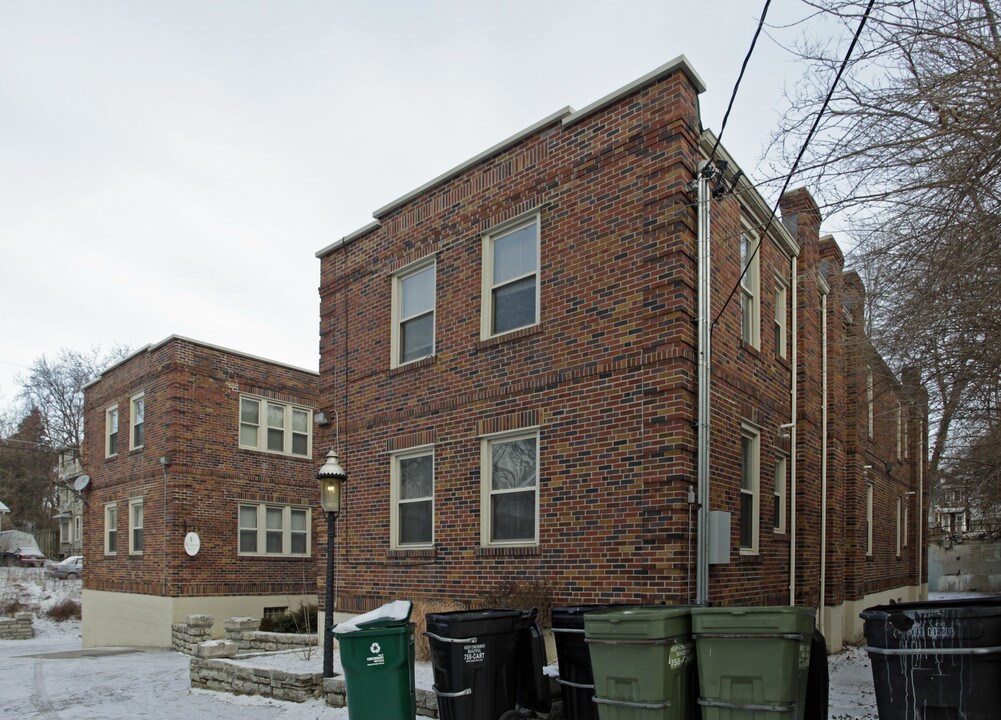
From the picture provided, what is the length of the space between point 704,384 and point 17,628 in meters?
22.9

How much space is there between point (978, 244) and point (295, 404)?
18.1 metres

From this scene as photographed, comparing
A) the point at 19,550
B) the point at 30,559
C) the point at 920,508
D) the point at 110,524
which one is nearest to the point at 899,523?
the point at 920,508

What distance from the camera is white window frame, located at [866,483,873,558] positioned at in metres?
16.4

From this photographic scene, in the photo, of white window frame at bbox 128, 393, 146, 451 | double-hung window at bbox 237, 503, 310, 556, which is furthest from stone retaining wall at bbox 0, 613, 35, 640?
double-hung window at bbox 237, 503, 310, 556

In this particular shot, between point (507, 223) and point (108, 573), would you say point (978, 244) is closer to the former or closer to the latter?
point (507, 223)

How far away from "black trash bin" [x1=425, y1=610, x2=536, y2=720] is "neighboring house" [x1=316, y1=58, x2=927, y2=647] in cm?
203

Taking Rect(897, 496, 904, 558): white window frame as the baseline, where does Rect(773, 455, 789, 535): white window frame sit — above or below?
above

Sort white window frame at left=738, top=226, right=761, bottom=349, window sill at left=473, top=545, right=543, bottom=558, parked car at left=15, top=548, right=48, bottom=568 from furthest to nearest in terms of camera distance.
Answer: parked car at left=15, top=548, right=48, bottom=568
white window frame at left=738, top=226, right=761, bottom=349
window sill at left=473, top=545, right=543, bottom=558

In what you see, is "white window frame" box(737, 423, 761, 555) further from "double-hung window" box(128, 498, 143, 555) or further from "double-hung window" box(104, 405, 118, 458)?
"double-hung window" box(104, 405, 118, 458)

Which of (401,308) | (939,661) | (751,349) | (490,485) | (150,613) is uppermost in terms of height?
(401,308)

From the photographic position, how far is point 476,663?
287 inches

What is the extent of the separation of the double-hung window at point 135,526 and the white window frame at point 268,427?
301cm

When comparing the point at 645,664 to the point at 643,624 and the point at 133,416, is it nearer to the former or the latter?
the point at 643,624

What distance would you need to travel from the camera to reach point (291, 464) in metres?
22.2
